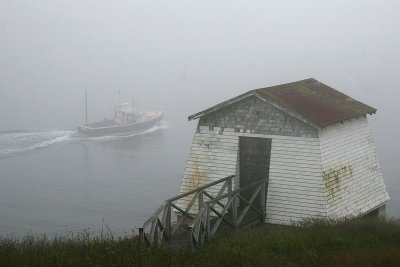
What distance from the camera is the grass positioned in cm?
1062

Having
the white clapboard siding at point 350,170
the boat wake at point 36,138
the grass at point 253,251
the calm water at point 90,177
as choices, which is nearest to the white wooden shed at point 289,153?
the white clapboard siding at point 350,170

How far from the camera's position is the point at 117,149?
317 ft

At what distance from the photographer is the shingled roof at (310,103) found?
2005cm

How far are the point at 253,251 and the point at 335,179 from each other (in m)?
9.08

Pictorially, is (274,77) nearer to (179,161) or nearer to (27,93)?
(27,93)

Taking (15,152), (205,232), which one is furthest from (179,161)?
(205,232)

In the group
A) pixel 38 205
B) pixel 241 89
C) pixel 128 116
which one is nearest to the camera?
pixel 38 205

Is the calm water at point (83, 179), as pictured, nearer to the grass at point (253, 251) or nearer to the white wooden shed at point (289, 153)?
the white wooden shed at point (289, 153)

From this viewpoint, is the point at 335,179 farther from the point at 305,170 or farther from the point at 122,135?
the point at 122,135

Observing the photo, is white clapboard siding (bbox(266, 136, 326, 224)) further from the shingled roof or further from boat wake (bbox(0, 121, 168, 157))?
boat wake (bbox(0, 121, 168, 157))

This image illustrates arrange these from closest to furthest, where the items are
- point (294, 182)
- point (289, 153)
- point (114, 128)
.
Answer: point (294, 182), point (289, 153), point (114, 128)

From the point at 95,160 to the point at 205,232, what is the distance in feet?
246

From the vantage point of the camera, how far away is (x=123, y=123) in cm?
11294

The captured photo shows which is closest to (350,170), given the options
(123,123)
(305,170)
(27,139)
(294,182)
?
(305,170)
